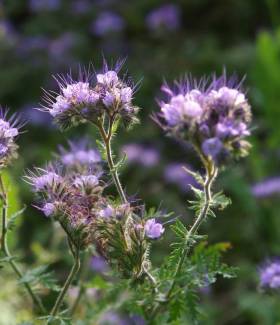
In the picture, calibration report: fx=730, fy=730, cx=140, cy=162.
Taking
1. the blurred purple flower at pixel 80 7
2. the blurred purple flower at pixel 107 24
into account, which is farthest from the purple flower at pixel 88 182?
the blurred purple flower at pixel 80 7

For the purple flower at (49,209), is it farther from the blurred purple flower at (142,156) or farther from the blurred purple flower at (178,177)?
the blurred purple flower at (142,156)

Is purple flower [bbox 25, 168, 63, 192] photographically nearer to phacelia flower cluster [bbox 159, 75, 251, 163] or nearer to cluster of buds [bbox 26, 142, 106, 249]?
cluster of buds [bbox 26, 142, 106, 249]

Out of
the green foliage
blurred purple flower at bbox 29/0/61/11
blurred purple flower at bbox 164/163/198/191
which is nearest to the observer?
the green foliage

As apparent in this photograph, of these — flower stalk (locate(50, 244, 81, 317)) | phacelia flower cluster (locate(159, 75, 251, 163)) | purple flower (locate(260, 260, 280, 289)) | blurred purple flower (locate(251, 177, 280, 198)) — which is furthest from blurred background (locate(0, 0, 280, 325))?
phacelia flower cluster (locate(159, 75, 251, 163))

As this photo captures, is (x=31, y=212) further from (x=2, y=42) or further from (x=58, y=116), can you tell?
(x=58, y=116)

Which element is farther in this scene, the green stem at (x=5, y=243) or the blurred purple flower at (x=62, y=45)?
the blurred purple flower at (x=62, y=45)

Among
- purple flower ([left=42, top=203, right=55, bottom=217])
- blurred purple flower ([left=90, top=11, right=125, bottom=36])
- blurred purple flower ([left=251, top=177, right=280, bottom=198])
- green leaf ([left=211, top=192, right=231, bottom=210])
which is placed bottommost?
green leaf ([left=211, top=192, right=231, bottom=210])
